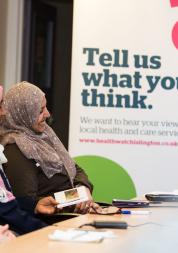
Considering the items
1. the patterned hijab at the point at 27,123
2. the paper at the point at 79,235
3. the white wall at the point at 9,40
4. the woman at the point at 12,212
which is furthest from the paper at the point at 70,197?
the white wall at the point at 9,40

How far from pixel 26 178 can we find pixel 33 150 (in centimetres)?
21

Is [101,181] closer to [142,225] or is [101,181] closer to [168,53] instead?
[168,53]

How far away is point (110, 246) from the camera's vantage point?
183 centimetres

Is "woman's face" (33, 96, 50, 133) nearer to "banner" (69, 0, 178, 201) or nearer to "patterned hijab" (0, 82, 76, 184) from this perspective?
"patterned hijab" (0, 82, 76, 184)

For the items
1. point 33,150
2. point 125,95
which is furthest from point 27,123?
point 125,95

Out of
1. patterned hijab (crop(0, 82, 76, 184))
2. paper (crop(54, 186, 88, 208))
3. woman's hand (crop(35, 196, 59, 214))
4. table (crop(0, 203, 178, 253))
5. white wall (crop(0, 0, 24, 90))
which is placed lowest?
woman's hand (crop(35, 196, 59, 214))

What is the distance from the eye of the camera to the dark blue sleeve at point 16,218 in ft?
8.65

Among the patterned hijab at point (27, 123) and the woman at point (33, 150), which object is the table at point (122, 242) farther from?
the patterned hijab at point (27, 123)

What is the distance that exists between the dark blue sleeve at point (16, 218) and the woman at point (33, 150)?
0.30 m

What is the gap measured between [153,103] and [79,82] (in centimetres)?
60

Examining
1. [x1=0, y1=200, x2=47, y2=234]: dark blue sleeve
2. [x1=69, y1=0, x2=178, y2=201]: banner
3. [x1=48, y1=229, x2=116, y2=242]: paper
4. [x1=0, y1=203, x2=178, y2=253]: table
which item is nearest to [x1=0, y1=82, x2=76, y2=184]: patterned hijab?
[x1=0, y1=200, x2=47, y2=234]: dark blue sleeve

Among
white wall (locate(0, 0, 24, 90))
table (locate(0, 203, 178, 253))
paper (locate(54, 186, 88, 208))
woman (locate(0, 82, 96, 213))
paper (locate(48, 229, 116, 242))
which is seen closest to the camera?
table (locate(0, 203, 178, 253))

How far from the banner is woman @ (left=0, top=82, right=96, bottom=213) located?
93cm

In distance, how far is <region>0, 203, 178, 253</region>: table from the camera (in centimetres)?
177
